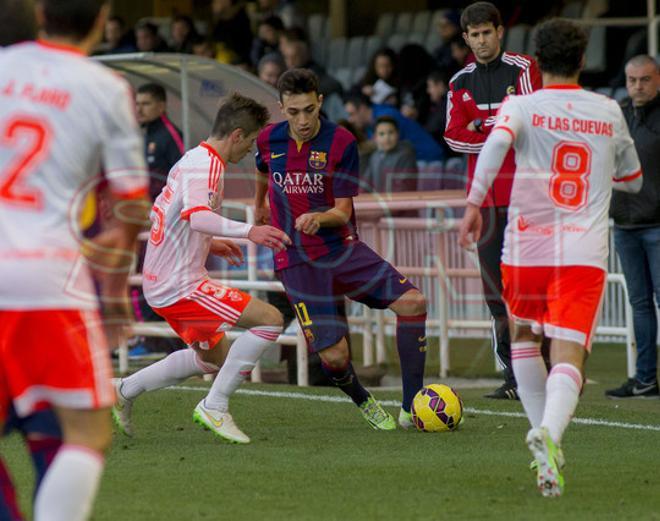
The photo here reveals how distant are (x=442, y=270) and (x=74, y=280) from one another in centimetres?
726

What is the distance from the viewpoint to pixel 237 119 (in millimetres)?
7523

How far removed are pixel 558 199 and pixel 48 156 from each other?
2.49 m

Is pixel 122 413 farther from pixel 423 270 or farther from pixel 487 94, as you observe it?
pixel 423 270

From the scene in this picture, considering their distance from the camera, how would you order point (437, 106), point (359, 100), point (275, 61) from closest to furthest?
point (359, 100), point (437, 106), point (275, 61)

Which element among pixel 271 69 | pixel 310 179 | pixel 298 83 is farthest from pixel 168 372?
pixel 271 69

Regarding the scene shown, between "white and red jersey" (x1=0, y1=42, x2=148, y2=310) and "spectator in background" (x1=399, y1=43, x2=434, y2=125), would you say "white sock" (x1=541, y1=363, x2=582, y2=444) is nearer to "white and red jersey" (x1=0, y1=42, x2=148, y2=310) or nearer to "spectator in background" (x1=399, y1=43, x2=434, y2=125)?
"white and red jersey" (x1=0, y1=42, x2=148, y2=310)

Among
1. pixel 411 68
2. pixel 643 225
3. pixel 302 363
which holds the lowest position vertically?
pixel 302 363

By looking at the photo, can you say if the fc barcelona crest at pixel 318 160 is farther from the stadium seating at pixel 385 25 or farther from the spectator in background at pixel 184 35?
the stadium seating at pixel 385 25

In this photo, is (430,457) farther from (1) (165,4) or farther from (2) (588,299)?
(1) (165,4)

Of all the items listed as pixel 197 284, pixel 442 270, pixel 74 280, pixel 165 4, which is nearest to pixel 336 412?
pixel 197 284

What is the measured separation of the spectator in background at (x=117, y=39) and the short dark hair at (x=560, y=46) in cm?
1297

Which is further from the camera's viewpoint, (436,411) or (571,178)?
(436,411)

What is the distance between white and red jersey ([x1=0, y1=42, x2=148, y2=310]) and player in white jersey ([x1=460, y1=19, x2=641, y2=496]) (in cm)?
202

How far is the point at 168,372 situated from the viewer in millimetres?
7672
